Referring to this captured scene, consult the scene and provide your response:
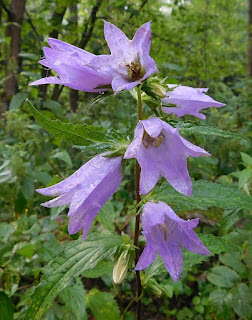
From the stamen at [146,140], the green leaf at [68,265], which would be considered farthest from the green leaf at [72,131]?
the green leaf at [68,265]

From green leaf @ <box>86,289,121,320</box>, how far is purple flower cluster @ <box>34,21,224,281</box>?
0.89 metres

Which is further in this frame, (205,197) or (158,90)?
(205,197)

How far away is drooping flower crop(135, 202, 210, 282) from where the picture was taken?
1060 mm

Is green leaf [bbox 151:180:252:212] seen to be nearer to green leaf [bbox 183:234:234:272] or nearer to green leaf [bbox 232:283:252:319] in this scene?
green leaf [bbox 183:234:234:272]

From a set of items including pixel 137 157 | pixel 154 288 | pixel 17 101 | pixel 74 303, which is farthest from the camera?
pixel 17 101

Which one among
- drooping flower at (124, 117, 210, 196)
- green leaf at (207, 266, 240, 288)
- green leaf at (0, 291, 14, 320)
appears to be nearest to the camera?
drooping flower at (124, 117, 210, 196)

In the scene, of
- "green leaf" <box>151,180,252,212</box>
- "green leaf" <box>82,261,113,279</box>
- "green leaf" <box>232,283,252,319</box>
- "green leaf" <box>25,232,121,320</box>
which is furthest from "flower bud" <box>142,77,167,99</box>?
"green leaf" <box>232,283,252,319</box>

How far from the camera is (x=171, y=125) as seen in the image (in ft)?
3.72

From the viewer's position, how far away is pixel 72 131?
3.55 ft

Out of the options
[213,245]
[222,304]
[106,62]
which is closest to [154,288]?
[213,245]

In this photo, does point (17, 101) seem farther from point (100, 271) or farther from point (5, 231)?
point (100, 271)

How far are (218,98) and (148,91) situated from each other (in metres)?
4.38

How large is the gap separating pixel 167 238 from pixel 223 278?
1.09 meters

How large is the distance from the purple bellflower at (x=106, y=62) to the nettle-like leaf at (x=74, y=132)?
0.14m
